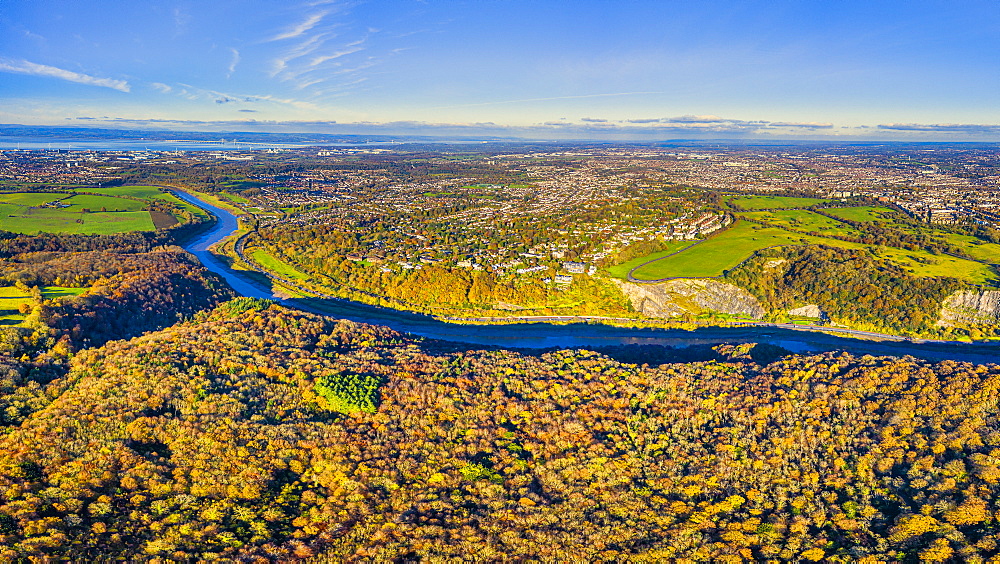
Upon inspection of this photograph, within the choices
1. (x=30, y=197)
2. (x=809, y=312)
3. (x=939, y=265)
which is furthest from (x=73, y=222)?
(x=939, y=265)

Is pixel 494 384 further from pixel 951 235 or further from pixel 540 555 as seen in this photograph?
pixel 951 235

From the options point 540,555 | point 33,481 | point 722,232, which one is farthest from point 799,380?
point 722,232

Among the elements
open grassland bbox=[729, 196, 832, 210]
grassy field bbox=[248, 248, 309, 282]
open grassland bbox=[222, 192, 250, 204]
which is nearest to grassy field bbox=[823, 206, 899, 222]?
open grassland bbox=[729, 196, 832, 210]

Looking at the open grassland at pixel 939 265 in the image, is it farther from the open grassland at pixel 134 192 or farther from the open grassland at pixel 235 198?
the open grassland at pixel 134 192

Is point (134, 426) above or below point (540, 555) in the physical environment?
above

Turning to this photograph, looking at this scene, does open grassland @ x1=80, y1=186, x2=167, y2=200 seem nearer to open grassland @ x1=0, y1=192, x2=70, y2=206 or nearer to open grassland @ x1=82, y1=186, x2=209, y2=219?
open grassland @ x1=82, y1=186, x2=209, y2=219

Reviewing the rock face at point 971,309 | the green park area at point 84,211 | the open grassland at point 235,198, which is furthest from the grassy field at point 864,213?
the open grassland at point 235,198
